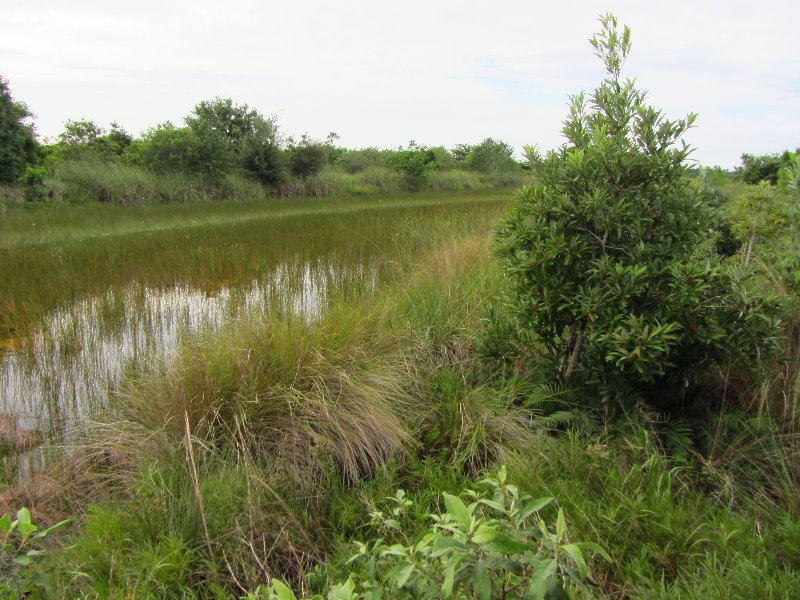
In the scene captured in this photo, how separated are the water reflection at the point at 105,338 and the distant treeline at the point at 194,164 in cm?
1353

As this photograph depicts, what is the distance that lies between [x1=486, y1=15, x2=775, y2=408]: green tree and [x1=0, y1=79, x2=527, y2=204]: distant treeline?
59.7 ft

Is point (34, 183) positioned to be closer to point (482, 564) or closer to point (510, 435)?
point (510, 435)

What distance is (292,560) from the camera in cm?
240

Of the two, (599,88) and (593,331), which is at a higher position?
(599,88)

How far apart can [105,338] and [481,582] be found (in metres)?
4.96

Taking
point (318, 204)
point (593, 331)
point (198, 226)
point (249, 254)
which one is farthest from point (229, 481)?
point (318, 204)

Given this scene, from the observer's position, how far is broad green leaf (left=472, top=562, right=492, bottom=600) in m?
1.19

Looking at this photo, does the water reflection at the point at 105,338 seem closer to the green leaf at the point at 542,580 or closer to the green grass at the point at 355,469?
the green grass at the point at 355,469

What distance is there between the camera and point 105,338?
5.10 m

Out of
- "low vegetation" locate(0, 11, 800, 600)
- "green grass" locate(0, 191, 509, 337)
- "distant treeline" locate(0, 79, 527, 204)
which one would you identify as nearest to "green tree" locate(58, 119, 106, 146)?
"distant treeline" locate(0, 79, 527, 204)

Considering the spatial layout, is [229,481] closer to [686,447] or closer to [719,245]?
[686,447]

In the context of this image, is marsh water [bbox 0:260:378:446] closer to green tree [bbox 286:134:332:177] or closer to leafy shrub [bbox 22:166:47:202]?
leafy shrub [bbox 22:166:47:202]

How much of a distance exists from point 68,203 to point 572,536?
62.4 ft

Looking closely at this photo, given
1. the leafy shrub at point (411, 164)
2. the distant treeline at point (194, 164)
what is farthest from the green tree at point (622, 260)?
the leafy shrub at point (411, 164)
